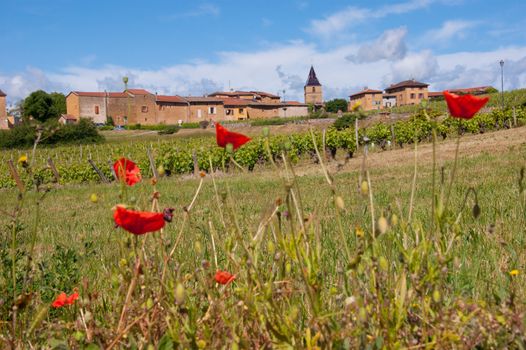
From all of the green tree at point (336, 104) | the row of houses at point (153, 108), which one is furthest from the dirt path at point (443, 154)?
the green tree at point (336, 104)

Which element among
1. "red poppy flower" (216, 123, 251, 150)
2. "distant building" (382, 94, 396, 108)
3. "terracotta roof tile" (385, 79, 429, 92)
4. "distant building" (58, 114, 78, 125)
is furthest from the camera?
"distant building" (382, 94, 396, 108)

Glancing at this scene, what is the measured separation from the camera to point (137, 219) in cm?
107

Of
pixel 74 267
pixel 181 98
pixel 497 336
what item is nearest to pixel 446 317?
pixel 497 336

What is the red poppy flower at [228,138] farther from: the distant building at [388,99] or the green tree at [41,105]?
the distant building at [388,99]

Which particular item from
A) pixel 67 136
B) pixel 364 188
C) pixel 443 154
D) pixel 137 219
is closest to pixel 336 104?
pixel 67 136

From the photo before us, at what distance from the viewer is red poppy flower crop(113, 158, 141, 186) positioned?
146cm

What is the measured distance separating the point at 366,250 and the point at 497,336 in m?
0.37

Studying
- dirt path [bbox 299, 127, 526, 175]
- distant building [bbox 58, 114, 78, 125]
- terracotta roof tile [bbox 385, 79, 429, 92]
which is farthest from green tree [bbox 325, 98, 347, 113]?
dirt path [bbox 299, 127, 526, 175]

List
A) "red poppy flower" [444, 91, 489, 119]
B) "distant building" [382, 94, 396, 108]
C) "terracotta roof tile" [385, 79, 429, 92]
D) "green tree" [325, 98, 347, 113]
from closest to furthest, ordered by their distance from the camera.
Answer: "red poppy flower" [444, 91, 489, 119] < "green tree" [325, 98, 347, 113] < "terracotta roof tile" [385, 79, 429, 92] < "distant building" [382, 94, 396, 108]

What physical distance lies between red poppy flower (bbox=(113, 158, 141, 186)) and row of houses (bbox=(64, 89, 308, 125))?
73575 mm

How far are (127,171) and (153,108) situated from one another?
7903 centimetres

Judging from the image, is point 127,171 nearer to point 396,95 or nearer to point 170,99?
point 170,99

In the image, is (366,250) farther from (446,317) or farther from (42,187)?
(42,187)

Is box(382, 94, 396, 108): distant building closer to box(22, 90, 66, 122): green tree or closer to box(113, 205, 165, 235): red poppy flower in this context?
box(22, 90, 66, 122): green tree
